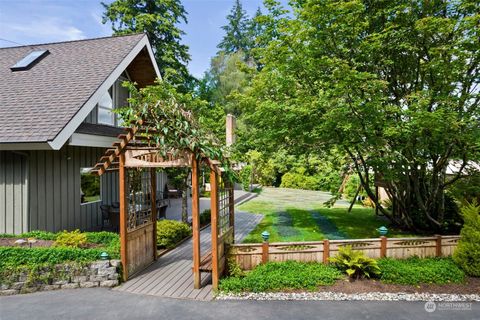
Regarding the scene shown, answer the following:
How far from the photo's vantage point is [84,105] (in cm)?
916

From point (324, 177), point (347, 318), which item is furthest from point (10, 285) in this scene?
point (324, 177)

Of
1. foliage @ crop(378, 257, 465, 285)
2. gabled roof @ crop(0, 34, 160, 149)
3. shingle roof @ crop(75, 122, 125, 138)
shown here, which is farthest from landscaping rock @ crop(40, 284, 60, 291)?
foliage @ crop(378, 257, 465, 285)

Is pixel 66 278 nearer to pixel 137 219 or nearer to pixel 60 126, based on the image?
pixel 137 219

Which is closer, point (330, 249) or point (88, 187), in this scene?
point (330, 249)

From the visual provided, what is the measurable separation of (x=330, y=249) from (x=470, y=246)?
333cm

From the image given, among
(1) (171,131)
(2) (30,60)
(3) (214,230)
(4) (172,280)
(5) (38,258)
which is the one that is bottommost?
(4) (172,280)

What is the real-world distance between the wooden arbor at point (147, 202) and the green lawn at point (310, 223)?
3.12m

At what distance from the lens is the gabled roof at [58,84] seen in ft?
27.9

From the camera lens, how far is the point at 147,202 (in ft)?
28.8

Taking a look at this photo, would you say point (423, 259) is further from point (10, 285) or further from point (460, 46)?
point (10, 285)

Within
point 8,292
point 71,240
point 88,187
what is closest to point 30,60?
point 88,187

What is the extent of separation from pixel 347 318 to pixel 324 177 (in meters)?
20.6

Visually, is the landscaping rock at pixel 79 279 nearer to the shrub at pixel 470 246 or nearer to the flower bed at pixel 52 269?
the flower bed at pixel 52 269

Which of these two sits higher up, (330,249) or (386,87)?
(386,87)
